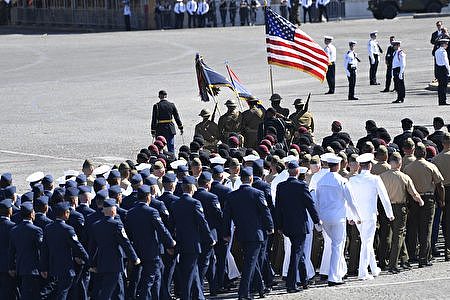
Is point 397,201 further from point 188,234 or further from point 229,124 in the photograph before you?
point 229,124

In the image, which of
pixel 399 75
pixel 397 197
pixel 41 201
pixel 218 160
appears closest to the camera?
pixel 41 201

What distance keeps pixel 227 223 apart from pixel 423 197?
9.42 feet

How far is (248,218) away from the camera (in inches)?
576

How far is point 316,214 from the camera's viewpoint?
14867 millimetres

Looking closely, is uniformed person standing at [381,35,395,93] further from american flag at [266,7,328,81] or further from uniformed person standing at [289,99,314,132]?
uniformed person standing at [289,99,314,132]

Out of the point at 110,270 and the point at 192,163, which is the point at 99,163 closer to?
the point at 192,163

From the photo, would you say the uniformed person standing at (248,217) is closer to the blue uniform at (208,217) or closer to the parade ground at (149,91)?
the blue uniform at (208,217)

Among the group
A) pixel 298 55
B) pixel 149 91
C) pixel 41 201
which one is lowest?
pixel 149 91

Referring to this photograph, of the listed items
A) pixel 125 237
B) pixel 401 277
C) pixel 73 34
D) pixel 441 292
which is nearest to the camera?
pixel 125 237

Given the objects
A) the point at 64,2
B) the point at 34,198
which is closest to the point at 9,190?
the point at 34,198

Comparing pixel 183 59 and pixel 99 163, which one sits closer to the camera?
pixel 99 163

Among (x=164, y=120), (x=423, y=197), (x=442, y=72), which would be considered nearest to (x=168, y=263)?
(x=423, y=197)

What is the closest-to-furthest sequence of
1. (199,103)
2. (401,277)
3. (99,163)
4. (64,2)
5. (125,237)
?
(125,237) < (401,277) < (99,163) < (199,103) < (64,2)

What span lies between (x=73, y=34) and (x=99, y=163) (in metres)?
39.1
